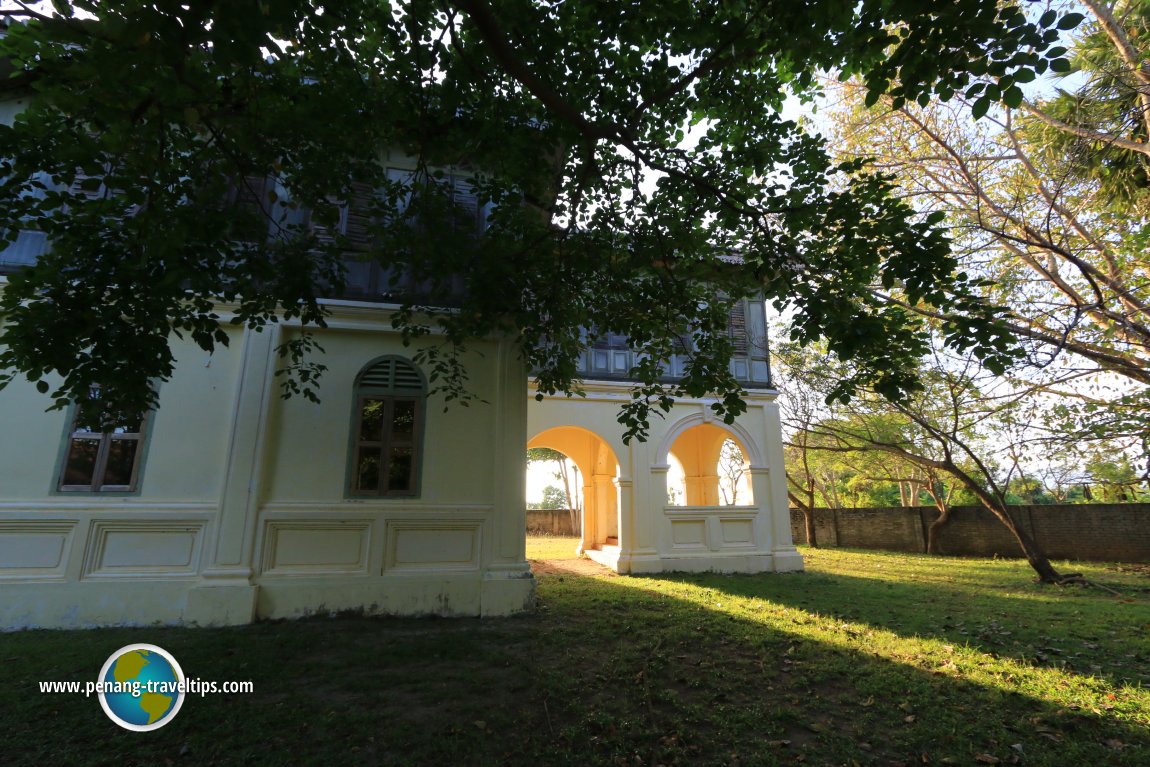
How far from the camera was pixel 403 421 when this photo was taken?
7469 millimetres

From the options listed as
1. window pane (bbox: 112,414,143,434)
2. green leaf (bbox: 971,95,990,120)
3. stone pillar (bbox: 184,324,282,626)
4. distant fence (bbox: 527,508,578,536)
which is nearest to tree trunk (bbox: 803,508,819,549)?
distant fence (bbox: 527,508,578,536)

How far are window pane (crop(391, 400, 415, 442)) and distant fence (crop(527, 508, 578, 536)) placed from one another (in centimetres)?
2117

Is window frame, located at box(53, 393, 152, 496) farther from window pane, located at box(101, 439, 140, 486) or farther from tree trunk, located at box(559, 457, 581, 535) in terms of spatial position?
tree trunk, located at box(559, 457, 581, 535)

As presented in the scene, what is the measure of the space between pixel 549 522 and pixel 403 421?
21699 millimetres

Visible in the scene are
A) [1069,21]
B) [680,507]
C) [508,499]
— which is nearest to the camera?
[1069,21]

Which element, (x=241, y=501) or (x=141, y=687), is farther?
(x=241, y=501)

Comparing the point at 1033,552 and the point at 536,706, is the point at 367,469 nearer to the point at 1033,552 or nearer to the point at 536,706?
the point at 536,706

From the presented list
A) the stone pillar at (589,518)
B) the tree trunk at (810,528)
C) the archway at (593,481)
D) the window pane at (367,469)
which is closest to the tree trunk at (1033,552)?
the archway at (593,481)

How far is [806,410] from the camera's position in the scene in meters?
14.4

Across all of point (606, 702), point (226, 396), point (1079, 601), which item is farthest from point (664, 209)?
point (1079, 601)

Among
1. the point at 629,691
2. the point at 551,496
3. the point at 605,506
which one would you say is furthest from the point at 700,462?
the point at 551,496

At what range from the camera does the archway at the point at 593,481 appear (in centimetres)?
1478

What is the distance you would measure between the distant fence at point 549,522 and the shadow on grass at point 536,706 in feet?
71.6

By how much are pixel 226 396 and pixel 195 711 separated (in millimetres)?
4102
